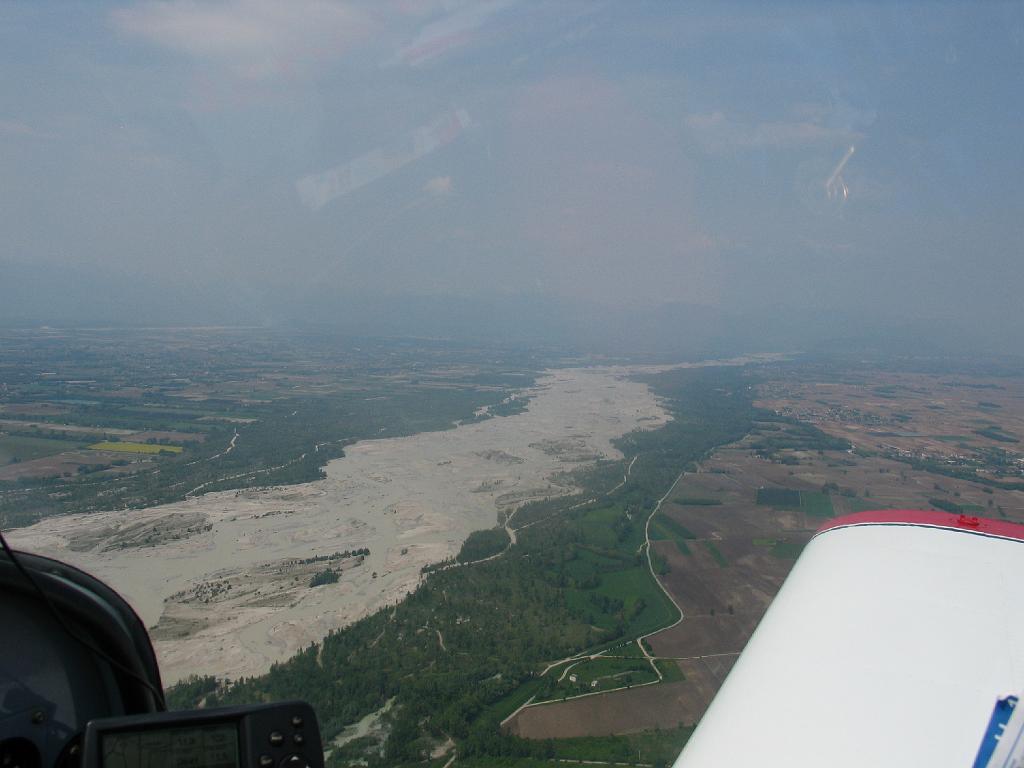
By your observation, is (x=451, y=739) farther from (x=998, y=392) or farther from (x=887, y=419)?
(x=998, y=392)

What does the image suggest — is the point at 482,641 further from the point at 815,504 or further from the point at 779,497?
the point at 779,497

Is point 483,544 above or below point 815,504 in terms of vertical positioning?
below

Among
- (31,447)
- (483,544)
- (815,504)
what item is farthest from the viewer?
(815,504)

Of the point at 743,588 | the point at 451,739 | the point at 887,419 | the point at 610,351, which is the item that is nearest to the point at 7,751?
the point at 451,739

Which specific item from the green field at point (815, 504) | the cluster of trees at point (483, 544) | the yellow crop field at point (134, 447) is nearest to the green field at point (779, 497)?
the green field at point (815, 504)

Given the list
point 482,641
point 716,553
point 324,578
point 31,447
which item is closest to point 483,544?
point 324,578

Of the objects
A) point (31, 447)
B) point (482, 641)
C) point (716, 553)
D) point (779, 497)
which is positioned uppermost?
point (31, 447)

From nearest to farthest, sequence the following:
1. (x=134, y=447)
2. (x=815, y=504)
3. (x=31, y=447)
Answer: (x=31, y=447)
(x=134, y=447)
(x=815, y=504)

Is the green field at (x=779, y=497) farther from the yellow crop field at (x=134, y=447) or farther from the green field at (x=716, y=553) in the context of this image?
the yellow crop field at (x=134, y=447)
